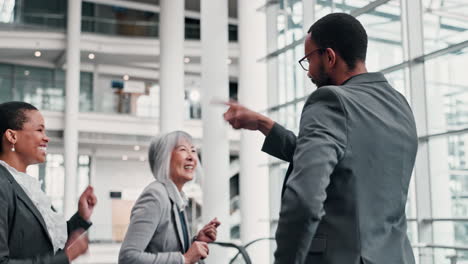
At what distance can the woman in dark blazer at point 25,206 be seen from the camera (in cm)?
238

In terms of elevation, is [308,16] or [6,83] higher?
[6,83]

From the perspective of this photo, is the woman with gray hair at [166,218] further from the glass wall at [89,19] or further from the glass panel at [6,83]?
the glass panel at [6,83]

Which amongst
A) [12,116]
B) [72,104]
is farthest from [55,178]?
[12,116]

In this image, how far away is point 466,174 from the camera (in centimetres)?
833

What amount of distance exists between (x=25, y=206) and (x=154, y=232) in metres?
0.98

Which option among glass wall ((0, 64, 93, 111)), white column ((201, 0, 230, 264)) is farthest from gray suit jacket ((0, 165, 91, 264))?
glass wall ((0, 64, 93, 111))

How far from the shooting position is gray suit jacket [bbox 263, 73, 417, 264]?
1773mm

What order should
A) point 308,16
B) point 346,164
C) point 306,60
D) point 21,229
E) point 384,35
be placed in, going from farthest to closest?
1. point 308,16
2. point 384,35
3. point 21,229
4. point 306,60
5. point 346,164

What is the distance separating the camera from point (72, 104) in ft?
76.7

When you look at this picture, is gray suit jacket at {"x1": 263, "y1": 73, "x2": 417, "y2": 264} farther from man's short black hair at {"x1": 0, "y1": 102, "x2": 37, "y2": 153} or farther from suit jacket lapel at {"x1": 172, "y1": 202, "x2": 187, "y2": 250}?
suit jacket lapel at {"x1": 172, "y1": 202, "x2": 187, "y2": 250}

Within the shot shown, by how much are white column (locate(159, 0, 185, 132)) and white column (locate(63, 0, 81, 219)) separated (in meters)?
6.40

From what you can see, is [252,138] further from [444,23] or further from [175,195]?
[175,195]

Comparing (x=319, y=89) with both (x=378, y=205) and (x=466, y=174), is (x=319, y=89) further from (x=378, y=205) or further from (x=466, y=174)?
(x=466, y=174)

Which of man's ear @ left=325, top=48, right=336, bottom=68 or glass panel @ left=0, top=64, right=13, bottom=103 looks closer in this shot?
man's ear @ left=325, top=48, right=336, bottom=68
